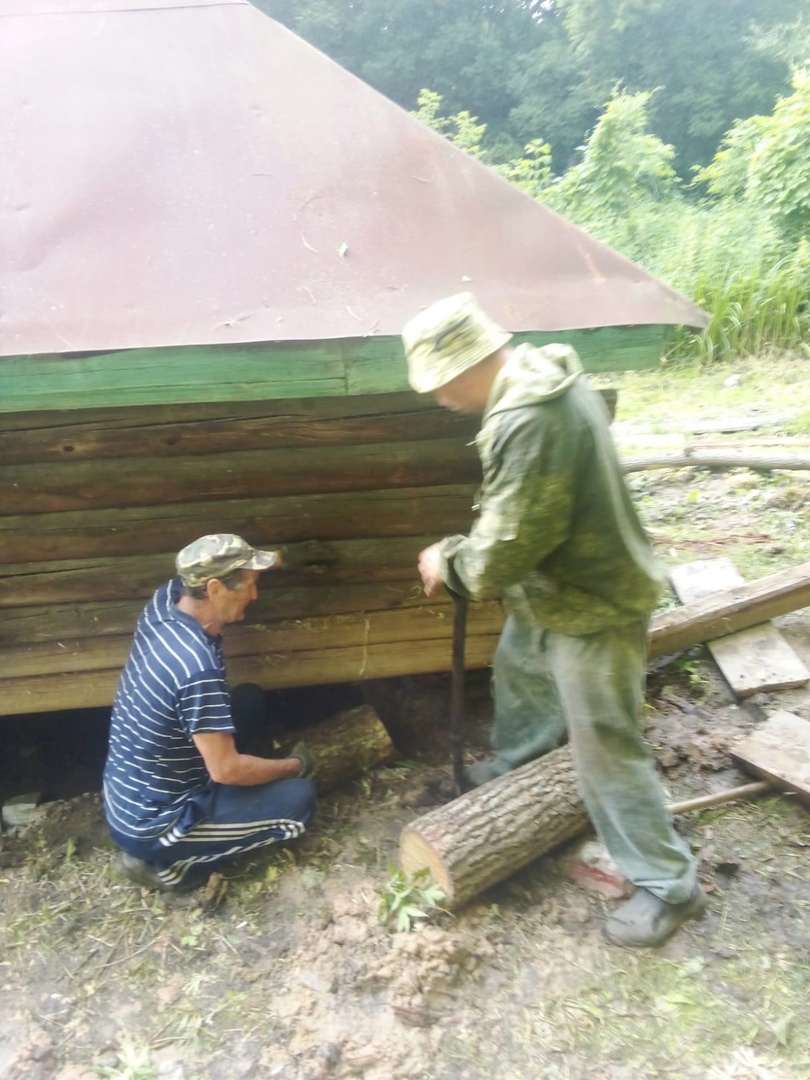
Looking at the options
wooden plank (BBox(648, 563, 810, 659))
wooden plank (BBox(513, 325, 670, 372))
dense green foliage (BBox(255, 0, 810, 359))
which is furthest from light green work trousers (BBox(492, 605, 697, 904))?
dense green foliage (BBox(255, 0, 810, 359))

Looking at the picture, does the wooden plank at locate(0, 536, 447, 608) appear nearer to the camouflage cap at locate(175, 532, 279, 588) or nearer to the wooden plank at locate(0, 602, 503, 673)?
the wooden plank at locate(0, 602, 503, 673)

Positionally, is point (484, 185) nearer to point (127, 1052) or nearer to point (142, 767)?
point (142, 767)

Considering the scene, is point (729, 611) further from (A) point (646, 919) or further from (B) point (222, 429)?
(B) point (222, 429)

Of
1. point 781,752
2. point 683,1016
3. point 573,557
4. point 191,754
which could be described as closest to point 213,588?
point 191,754

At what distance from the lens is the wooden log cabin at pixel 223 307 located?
2.38m

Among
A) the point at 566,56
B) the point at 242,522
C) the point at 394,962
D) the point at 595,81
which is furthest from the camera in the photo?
the point at 566,56

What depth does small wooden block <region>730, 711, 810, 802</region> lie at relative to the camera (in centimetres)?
324

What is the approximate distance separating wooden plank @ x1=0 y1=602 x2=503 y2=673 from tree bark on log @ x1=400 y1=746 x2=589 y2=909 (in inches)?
33.5

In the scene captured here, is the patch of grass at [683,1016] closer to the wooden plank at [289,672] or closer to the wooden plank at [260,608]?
the wooden plank at [289,672]

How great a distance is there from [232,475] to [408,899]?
1794 millimetres

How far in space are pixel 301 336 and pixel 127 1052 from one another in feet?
7.73

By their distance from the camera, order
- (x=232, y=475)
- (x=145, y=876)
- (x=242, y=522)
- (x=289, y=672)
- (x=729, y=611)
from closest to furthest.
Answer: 1. (x=145, y=876)
2. (x=232, y=475)
3. (x=242, y=522)
4. (x=289, y=672)
5. (x=729, y=611)

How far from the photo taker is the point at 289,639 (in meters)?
3.70

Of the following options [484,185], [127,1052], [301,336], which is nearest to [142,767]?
[127,1052]
